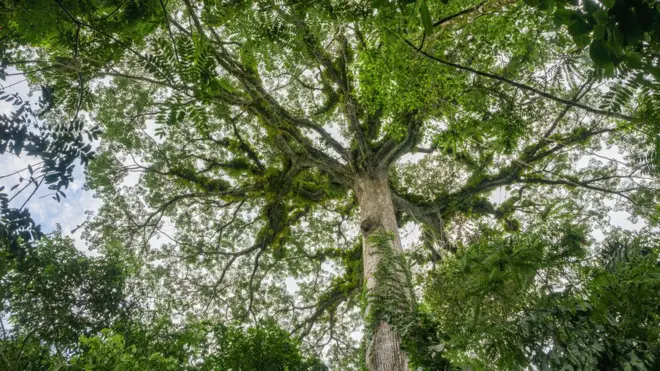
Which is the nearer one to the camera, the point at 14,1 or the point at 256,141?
the point at 14,1

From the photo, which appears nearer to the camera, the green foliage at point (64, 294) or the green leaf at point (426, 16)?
the green leaf at point (426, 16)

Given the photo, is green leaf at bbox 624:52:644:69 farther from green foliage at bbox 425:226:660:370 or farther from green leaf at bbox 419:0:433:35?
green foliage at bbox 425:226:660:370

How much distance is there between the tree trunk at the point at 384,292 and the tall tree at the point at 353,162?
0.07 feet

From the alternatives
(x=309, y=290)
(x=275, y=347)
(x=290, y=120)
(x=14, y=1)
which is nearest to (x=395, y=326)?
(x=275, y=347)

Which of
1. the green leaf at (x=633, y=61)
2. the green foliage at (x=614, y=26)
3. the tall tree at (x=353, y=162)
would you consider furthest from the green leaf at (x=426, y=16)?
the tall tree at (x=353, y=162)

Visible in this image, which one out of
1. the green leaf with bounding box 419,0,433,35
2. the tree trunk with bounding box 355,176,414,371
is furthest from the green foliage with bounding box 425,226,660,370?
the green leaf with bounding box 419,0,433,35

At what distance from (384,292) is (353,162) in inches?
157

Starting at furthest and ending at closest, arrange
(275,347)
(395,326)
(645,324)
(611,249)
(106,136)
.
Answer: (106,136), (275,347), (395,326), (611,249), (645,324)

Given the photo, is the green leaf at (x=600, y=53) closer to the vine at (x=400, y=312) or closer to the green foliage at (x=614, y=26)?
the green foliage at (x=614, y=26)

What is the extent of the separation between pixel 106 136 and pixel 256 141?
149 inches

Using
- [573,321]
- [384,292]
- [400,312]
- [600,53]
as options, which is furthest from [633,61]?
[384,292]

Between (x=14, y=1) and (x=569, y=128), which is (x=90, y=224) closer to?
(x=14, y=1)

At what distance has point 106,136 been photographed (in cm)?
865

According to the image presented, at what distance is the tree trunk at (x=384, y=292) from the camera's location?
152 inches
